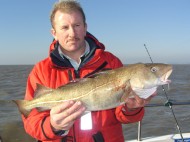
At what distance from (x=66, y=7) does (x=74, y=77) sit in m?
0.97

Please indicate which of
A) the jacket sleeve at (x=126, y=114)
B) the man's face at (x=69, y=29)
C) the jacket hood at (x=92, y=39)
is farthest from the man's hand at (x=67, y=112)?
the jacket hood at (x=92, y=39)

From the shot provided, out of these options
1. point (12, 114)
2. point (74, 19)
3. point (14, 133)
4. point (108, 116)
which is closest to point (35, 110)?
point (108, 116)

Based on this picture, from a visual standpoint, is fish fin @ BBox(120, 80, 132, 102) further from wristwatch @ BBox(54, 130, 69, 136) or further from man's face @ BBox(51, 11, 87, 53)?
man's face @ BBox(51, 11, 87, 53)

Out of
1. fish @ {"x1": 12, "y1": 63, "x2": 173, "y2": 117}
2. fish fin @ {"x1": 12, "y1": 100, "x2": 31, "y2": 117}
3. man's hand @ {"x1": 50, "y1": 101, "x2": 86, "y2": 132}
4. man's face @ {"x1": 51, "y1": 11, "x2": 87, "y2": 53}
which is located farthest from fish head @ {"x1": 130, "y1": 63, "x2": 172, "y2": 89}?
fish fin @ {"x1": 12, "y1": 100, "x2": 31, "y2": 117}

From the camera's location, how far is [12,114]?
53.8 feet

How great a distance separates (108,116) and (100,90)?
2.63 feet

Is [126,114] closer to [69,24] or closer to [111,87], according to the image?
[111,87]

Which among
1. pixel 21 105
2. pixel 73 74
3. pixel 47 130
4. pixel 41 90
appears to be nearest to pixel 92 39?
pixel 73 74

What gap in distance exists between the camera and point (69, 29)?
3.93 metres

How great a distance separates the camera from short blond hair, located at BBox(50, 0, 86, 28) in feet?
13.2

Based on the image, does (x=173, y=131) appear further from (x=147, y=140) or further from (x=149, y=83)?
(x=149, y=83)

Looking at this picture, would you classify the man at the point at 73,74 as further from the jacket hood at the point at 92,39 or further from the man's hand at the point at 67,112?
the man's hand at the point at 67,112

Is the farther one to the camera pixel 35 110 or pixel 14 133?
pixel 14 133

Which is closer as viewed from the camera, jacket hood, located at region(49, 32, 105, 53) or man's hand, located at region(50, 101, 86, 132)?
man's hand, located at region(50, 101, 86, 132)
